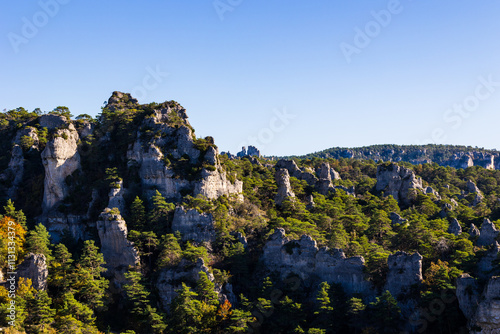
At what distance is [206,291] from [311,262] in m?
10.9

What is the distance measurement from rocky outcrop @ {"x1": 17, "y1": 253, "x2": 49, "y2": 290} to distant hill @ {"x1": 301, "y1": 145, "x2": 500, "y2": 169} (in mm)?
113252

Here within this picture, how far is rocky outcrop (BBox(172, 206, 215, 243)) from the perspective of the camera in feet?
163

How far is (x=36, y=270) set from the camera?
42.8m

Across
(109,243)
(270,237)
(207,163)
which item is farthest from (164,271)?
(207,163)

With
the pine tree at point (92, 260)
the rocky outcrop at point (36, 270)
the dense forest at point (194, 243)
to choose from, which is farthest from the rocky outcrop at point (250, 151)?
the rocky outcrop at point (36, 270)

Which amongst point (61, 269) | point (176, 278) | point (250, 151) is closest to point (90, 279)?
point (61, 269)

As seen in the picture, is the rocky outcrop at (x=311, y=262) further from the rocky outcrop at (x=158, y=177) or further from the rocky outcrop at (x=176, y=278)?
the rocky outcrop at (x=158, y=177)

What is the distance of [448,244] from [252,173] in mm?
33817

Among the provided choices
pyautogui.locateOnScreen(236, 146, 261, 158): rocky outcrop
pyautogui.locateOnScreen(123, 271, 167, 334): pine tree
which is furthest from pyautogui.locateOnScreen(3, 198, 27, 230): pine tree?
pyautogui.locateOnScreen(236, 146, 261, 158): rocky outcrop

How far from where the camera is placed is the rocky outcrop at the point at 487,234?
47.1 m

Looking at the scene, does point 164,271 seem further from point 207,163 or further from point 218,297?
point 207,163

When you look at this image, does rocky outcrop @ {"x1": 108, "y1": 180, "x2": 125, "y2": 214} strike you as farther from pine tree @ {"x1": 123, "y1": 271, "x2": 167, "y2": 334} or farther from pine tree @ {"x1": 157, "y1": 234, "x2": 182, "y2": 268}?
pine tree @ {"x1": 123, "y1": 271, "x2": 167, "y2": 334}

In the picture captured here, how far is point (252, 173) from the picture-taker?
71.9 m

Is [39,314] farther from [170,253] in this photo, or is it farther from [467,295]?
[467,295]
